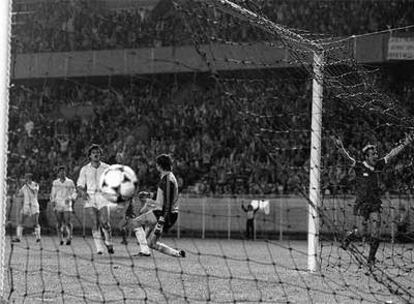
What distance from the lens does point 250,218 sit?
2145 centimetres

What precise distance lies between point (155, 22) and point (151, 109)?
3.30 m

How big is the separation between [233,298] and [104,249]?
267 inches

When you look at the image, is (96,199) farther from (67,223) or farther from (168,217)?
(67,223)

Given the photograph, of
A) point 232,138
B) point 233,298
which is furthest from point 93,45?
point 233,298

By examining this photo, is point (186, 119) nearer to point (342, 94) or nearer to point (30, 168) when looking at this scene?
point (30, 168)

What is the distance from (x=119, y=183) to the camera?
8039 millimetres

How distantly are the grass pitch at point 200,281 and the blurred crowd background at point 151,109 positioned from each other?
965 centimetres

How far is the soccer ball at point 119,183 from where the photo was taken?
312 inches

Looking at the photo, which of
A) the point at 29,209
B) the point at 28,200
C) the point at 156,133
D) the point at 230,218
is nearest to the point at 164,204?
the point at 29,209

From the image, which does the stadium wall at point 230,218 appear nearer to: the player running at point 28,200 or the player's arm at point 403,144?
the player running at point 28,200

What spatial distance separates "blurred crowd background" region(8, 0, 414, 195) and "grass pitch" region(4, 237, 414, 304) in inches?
380

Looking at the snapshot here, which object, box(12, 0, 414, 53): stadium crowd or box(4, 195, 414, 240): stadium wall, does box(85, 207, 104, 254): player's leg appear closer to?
box(4, 195, 414, 240): stadium wall

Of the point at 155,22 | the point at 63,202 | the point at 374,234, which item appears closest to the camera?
the point at 374,234

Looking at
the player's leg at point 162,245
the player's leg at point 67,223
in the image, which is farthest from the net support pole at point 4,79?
the player's leg at point 67,223
